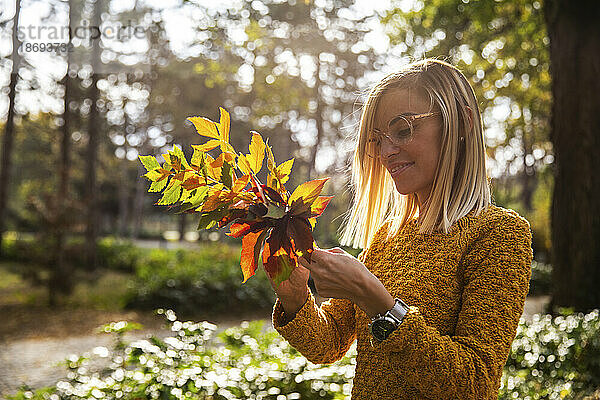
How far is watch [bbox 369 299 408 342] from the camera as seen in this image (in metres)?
1.15

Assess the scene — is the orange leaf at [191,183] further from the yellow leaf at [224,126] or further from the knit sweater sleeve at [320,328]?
the knit sweater sleeve at [320,328]

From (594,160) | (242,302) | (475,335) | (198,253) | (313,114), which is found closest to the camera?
(475,335)

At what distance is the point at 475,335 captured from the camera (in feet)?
3.82

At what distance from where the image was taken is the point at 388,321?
115 centimetres

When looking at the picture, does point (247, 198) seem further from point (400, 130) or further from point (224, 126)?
point (400, 130)

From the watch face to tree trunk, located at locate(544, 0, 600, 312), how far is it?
559 cm

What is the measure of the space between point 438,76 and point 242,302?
8781 millimetres

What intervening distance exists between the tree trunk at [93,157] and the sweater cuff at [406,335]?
35.4ft

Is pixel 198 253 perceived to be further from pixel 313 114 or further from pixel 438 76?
pixel 438 76

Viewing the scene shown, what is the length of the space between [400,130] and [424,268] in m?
0.33

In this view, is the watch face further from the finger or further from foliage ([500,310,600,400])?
foliage ([500,310,600,400])

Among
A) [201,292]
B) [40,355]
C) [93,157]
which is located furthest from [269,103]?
[40,355]

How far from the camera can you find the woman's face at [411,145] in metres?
1.30

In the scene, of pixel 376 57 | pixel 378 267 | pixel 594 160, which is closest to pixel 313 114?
pixel 376 57
